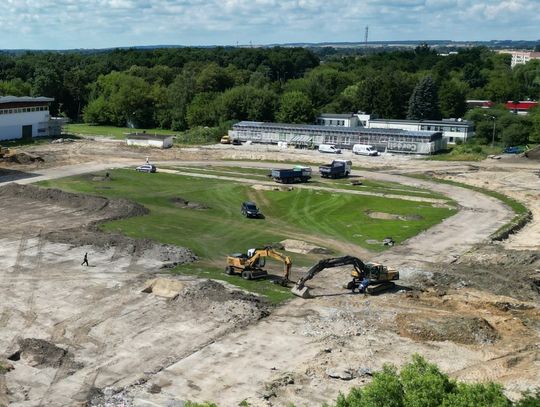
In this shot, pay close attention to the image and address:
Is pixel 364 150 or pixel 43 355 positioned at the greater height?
pixel 364 150

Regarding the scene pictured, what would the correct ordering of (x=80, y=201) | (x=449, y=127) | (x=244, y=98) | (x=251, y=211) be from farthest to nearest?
(x=244, y=98), (x=449, y=127), (x=80, y=201), (x=251, y=211)

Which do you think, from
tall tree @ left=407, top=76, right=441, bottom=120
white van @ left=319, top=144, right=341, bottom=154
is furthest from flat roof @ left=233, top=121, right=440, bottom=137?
tall tree @ left=407, top=76, right=441, bottom=120

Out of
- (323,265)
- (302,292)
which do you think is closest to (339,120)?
(323,265)

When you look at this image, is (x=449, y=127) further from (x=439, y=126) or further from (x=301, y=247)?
(x=301, y=247)

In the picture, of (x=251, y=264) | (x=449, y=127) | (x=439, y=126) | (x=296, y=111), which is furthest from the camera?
(x=296, y=111)

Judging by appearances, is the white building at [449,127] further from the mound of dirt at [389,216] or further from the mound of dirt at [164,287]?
the mound of dirt at [164,287]

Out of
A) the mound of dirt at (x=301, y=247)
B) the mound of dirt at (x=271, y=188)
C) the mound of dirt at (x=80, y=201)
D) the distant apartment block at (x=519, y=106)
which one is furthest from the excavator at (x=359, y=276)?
the distant apartment block at (x=519, y=106)

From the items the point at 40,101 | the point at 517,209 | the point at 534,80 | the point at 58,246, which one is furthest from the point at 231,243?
the point at 534,80

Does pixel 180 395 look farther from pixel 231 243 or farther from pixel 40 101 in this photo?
pixel 40 101
